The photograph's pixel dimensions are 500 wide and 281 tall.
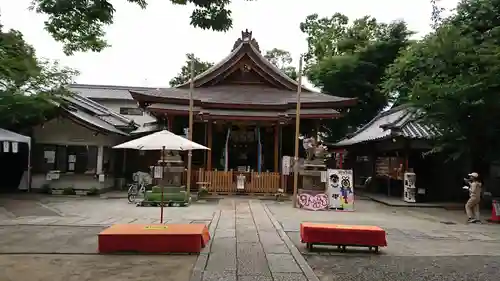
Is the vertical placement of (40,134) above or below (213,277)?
above

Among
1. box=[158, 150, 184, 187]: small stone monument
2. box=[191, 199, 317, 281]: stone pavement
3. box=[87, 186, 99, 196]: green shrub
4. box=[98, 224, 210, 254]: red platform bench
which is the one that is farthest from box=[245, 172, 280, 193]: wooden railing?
box=[98, 224, 210, 254]: red platform bench

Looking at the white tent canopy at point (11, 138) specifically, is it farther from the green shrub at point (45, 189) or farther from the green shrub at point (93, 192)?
the green shrub at point (93, 192)

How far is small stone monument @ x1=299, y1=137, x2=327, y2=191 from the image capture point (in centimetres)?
1524

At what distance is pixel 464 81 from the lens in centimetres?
1338

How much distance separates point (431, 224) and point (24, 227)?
10.7 m

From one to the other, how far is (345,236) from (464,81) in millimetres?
8540

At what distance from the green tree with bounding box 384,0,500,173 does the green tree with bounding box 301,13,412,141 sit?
1255 cm

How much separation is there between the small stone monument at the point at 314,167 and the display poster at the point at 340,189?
25.5 inches

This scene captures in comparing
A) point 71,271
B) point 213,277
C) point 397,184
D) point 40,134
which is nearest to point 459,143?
point 397,184

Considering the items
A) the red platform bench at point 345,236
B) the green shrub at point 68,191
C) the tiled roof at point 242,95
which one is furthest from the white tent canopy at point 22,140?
the red platform bench at point 345,236

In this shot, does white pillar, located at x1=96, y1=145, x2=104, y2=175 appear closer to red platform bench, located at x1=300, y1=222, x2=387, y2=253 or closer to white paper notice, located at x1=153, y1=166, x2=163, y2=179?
white paper notice, located at x1=153, y1=166, x2=163, y2=179

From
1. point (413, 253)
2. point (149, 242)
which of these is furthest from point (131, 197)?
point (413, 253)

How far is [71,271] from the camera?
600 cm

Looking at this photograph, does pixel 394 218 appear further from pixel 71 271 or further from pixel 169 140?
pixel 71 271
